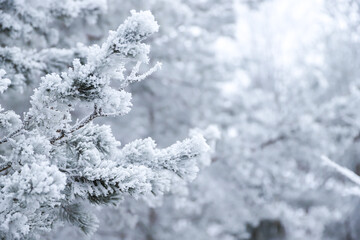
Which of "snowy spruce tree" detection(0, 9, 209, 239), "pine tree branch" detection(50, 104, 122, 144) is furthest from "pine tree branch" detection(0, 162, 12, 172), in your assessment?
"pine tree branch" detection(50, 104, 122, 144)

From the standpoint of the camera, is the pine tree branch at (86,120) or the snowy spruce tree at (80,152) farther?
the pine tree branch at (86,120)

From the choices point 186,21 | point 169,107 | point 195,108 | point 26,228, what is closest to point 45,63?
point 26,228

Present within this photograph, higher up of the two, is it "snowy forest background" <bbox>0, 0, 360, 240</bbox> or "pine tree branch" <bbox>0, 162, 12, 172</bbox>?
"snowy forest background" <bbox>0, 0, 360, 240</bbox>

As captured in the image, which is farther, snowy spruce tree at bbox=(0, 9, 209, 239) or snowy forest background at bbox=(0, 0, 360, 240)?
snowy forest background at bbox=(0, 0, 360, 240)

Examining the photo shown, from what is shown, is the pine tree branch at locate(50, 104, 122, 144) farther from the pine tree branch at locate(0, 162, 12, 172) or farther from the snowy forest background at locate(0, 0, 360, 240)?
the pine tree branch at locate(0, 162, 12, 172)

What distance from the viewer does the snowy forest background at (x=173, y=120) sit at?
1.43 metres

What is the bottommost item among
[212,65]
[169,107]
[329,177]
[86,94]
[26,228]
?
[26,228]

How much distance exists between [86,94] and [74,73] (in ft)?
0.33

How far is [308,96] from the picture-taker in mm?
7418

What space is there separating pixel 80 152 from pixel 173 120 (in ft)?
14.7

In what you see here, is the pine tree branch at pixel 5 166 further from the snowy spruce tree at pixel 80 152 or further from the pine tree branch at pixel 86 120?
the pine tree branch at pixel 86 120

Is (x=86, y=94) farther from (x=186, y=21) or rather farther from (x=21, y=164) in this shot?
(x=186, y=21)

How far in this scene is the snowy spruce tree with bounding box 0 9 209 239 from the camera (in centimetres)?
128

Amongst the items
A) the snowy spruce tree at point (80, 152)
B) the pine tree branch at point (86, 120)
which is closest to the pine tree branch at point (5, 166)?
the snowy spruce tree at point (80, 152)
